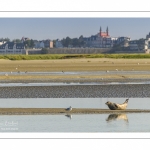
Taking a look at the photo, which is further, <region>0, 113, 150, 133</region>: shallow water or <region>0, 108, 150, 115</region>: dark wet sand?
<region>0, 108, 150, 115</region>: dark wet sand

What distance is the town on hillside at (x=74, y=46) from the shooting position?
93062 mm

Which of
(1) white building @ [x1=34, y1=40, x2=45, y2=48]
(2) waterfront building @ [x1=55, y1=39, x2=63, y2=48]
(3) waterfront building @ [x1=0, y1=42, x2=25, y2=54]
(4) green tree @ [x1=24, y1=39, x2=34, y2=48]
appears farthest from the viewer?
(1) white building @ [x1=34, y1=40, x2=45, y2=48]

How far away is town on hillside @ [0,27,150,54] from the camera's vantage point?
93062mm

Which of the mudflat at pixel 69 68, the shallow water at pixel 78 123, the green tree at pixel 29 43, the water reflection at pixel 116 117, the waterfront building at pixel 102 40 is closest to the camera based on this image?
the shallow water at pixel 78 123

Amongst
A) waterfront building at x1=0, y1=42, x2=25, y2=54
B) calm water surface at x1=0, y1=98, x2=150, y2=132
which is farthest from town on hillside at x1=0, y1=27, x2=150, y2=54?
calm water surface at x1=0, y1=98, x2=150, y2=132

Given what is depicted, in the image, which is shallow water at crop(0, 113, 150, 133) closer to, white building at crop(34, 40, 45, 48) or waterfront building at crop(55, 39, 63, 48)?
waterfront building at crop(55, 39, 63, 48)

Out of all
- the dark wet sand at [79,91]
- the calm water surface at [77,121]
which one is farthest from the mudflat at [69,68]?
the calm water surface at [77,121]

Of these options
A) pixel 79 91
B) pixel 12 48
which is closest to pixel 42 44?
pixel 12 48

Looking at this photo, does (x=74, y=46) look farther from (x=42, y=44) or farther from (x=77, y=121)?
(x=77, y=121)

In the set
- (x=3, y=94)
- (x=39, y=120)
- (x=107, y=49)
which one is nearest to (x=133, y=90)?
(x=3, y=94)

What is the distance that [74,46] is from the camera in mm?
94688

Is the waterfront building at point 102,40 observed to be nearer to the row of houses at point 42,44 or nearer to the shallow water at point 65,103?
the row of houses at point 42,44
